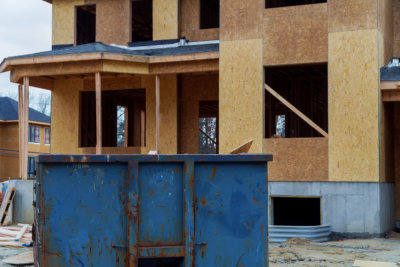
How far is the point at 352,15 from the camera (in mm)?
14086

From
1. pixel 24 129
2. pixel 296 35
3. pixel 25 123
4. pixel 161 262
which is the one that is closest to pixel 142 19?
pixel 25 123

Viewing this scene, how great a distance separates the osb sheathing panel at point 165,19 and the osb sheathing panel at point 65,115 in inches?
141

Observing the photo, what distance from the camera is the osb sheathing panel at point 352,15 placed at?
1388 cm

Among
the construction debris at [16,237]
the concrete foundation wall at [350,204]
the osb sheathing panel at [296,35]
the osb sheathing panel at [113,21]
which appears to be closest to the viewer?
the construction debris at [16,237]

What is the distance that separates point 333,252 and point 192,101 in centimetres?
881

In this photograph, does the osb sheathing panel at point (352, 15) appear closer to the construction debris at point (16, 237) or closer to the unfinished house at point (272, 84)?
the unfinished house at point (272, 84)

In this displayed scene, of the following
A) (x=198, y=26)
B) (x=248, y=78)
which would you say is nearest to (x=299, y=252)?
(x=248, y=78)

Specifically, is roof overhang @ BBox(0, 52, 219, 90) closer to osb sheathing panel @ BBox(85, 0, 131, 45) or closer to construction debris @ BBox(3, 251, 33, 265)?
osb sheathing panel @ BBox(85, 0, 131, 45)

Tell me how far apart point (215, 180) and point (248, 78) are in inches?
370

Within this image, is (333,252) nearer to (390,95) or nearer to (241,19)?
(390,95)

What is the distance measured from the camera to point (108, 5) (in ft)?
64.3

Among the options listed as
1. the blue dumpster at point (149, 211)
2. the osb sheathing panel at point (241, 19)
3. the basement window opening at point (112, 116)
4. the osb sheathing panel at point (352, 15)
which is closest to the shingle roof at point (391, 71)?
the osb sheathing panel at point (352, 15)

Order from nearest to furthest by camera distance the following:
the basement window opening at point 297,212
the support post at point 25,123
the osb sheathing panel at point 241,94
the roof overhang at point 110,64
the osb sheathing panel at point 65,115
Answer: the osb sheathing panel at point 241,94 < the roof overhang at point 110,64 < the basement window opening at point 297,212 < the support post at point 25,123 < the osb sheathing panel at point 65,115

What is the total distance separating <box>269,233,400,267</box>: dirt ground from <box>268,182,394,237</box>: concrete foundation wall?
43cm
